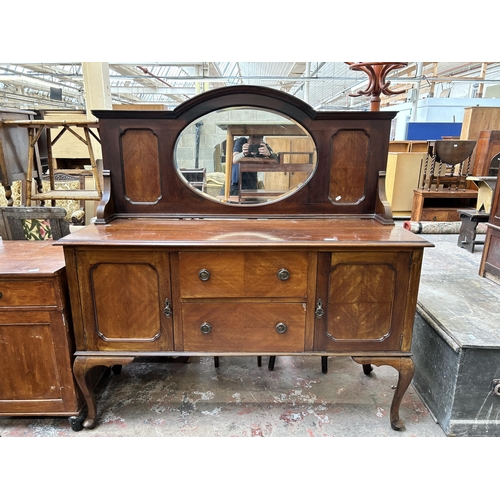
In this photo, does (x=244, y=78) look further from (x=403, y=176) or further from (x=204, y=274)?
(x=204, y=274)

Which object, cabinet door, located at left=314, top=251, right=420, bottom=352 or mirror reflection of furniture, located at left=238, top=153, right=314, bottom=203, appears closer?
cabinet door, located at left=314, top=251, right=420, bottom=352

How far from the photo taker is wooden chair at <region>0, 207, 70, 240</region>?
1909 millimetres

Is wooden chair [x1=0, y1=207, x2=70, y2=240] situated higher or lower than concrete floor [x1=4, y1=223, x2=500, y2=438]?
higher

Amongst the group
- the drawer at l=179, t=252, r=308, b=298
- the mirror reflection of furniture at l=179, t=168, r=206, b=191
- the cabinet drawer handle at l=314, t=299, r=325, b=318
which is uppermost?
the mirror reflection of furniture at l=179, t=168, r=206, b=191

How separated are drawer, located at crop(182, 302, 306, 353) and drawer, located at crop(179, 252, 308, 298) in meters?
0.06

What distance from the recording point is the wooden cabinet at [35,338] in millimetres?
1539

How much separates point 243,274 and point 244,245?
142mm

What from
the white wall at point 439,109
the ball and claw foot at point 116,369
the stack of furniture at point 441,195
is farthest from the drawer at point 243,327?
the white wall at point 439,109

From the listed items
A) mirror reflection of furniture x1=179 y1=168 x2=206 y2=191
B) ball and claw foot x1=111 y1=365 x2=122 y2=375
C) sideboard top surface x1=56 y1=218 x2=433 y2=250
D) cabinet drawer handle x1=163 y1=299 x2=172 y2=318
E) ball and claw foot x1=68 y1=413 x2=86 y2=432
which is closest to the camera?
sideboard top surface x1=56 y1=218 x2=433 y2=250

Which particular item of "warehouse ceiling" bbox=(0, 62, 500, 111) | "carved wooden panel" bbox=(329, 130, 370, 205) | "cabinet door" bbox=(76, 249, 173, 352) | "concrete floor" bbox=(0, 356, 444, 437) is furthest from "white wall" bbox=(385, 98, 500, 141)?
"cabinet door" bbox=(76, 249, 173, 352)

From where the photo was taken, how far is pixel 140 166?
71.8 inches

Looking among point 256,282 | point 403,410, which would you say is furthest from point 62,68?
point 403,410

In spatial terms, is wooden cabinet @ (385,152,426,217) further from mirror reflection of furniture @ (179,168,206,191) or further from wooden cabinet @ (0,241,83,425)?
wooden cabinet @ (0,241,83,425)

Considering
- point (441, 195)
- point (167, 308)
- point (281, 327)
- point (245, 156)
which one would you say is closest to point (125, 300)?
point (167, 308)
